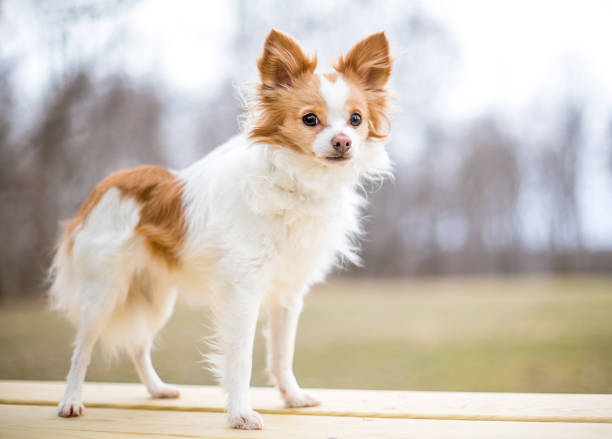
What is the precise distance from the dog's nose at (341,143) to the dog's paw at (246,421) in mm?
1172

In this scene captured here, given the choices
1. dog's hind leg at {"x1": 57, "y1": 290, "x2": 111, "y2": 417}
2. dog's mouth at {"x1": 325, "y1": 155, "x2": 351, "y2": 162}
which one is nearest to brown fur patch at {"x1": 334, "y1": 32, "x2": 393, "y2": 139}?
dog's mouth at {"x1": 325, "y1": 155, "x2": 351, "y2": 162}


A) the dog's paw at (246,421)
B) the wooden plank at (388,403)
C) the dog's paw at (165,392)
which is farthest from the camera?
the dog's paw at (165,392)

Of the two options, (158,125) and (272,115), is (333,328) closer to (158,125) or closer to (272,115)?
(158,125)

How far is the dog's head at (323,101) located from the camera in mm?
2258

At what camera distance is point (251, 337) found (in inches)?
88.4

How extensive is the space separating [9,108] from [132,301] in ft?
18.7

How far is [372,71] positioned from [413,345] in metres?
4.72

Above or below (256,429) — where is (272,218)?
above

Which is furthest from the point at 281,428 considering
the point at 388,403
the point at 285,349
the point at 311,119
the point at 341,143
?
the point at 311,119

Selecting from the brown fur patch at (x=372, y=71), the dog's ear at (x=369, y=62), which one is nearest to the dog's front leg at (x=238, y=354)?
the brown fur patch at (x=372, y=71)

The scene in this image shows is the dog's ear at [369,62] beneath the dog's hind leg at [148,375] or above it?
above

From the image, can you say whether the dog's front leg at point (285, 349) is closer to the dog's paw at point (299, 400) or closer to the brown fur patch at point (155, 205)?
the dog's paw at point (299, 400)

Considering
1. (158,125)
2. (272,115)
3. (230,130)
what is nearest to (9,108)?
(158,125)

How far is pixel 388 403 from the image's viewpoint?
8.32ft
